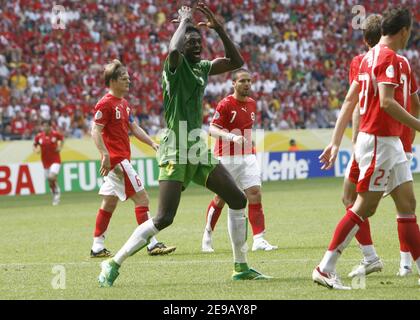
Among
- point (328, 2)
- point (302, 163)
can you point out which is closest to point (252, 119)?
point (302, 163)

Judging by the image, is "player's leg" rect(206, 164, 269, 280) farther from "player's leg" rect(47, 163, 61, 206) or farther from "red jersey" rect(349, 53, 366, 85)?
"player's leg" rect(47, 163, 61, 206)

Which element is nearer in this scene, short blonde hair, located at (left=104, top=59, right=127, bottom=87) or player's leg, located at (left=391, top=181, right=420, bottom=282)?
player's leg, located at (left=391, top=181, right=420, bottom=282)

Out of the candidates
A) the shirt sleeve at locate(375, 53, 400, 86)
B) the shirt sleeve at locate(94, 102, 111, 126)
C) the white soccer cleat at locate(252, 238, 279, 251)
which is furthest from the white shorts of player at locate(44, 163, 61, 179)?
the shirt sleeve at locate(375, 53, 400, 86)

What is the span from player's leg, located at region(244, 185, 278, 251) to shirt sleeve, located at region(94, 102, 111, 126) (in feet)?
7.17

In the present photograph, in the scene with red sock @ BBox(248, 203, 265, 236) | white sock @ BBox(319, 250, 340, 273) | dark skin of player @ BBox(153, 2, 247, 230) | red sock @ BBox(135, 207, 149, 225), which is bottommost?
red sock @ BBox(248, 203, 265, 236)

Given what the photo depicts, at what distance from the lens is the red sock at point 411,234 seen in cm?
844

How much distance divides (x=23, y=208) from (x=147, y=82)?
40.7 feet

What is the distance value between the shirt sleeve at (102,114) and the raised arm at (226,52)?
10.4 feet

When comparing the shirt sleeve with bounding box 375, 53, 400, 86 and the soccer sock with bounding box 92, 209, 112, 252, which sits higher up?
the shirt sleeve with bounding box 375, 53, 400, 86

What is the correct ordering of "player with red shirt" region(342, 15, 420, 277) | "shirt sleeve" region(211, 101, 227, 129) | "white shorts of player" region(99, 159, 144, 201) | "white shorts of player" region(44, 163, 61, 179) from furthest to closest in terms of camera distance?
"white shorts of player" region(44, 163, 61, 179)
"shirt sleeve" region(211, 101, 227, 129)
"white shorts of player" region(99, 159, 144, 201)
"player with red shirt" region(342, 15, 420, 277)

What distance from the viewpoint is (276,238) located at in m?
13.8

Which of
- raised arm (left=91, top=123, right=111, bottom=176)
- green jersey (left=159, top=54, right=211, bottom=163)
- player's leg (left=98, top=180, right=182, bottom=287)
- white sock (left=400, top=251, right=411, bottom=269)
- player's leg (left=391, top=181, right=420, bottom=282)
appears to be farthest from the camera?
raised arm (left=91, top=123, right=111, bottom=176)

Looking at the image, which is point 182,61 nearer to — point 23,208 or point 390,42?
point 390,42

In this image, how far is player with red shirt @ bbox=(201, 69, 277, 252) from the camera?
1250cm
